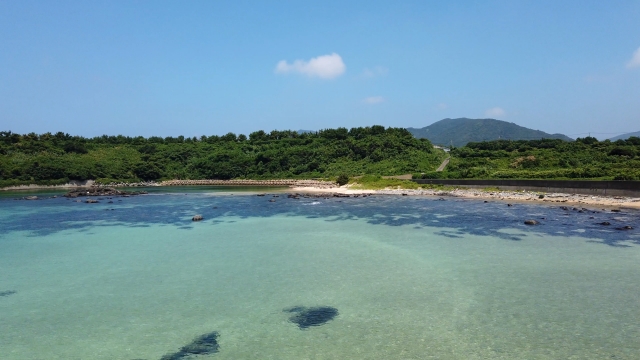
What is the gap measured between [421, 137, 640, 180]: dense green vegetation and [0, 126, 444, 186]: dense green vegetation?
839cm

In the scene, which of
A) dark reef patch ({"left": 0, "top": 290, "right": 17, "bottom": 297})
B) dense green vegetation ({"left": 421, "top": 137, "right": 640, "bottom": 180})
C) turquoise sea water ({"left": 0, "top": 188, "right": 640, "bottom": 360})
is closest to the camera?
turquoise sea water ({"left": 0, "top": 188, "right": 640, "bottom": 360})

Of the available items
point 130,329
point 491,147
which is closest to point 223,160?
point 491,147

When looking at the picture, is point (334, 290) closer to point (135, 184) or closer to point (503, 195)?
point (503, 195)

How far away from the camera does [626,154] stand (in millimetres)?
50688

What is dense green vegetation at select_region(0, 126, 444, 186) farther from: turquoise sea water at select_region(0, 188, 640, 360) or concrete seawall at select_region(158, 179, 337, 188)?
turquoise sea water at select_region(0, 188, 640, 360)

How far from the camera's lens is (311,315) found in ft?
30.3

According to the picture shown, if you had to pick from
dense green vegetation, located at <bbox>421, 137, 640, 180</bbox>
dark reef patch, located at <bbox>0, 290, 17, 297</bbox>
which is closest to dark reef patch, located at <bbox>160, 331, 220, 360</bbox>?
dark reef patch, located at <bbox>0, 290, 17, 297</bbox>

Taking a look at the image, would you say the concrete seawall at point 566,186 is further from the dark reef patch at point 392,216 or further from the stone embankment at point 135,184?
the stone embankment at point 135,184

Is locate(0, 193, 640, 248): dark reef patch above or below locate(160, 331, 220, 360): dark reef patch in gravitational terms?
above

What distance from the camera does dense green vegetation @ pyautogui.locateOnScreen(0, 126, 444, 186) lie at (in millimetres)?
67600

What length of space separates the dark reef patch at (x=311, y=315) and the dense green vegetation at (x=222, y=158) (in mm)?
54222

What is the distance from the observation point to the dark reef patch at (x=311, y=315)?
8.74 meters

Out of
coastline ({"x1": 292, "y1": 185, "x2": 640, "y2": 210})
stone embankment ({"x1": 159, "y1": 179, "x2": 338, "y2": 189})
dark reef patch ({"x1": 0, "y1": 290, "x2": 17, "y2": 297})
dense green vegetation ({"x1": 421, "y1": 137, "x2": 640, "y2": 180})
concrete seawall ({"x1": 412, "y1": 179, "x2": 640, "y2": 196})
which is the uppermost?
dense green vegetation ({"x1": 421, "y1": 137, "x2": 640, "y2": 180})

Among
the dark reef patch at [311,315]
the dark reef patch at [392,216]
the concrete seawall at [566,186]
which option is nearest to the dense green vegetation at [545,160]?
the concrete seawall at [566,186]
